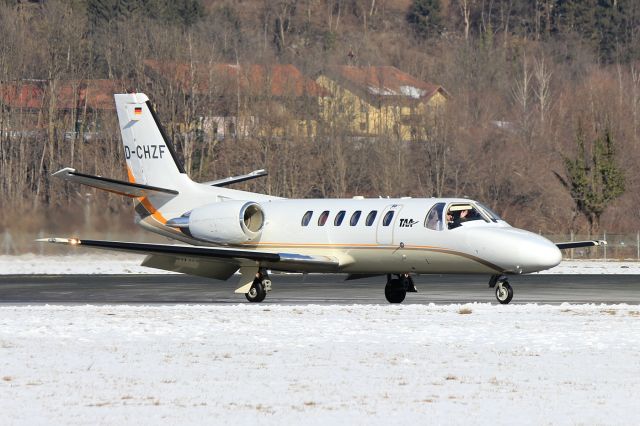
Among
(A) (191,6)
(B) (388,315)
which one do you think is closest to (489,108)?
(A) (191,6)

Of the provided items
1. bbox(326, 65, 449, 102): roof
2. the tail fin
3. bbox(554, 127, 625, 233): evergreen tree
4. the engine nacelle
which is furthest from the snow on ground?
bbox(326, 65, 449, 102): roof

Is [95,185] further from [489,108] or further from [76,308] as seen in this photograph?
[489,108]

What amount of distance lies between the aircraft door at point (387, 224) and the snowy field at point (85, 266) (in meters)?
14.8

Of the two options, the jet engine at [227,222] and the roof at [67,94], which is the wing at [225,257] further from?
the roof at [67,94]

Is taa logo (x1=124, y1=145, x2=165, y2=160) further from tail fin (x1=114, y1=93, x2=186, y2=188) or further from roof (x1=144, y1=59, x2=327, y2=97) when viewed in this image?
roof (x1=144, y1=59, x2=327, y2=97)

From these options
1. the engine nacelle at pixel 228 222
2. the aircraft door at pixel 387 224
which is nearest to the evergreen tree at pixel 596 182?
the engine nacelle at pixel 228 222

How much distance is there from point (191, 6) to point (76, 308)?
377 feet

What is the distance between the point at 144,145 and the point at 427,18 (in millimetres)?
130007

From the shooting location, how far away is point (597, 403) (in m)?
12.2

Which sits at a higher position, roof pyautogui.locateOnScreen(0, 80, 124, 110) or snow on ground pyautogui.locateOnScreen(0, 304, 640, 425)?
roof pyautogui.locateOnScreen(0, 80, 124, 110)

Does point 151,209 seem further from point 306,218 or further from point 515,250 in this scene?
point 515,250

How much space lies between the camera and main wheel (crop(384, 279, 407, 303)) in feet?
90.5

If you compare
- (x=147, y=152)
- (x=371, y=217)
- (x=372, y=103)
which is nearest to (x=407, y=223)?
(x=371, y=217)

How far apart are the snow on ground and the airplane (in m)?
3.79
